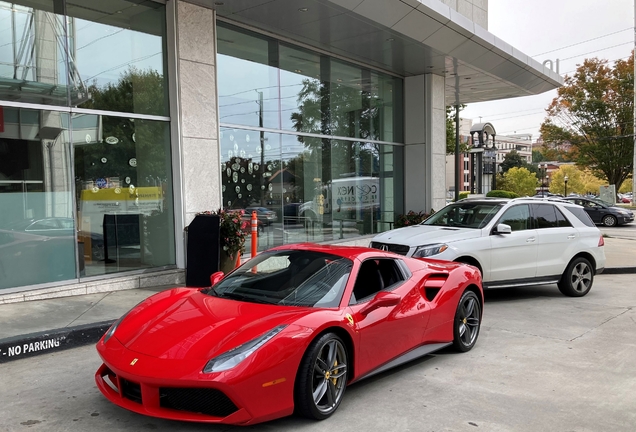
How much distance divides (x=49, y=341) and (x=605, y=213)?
30.1m

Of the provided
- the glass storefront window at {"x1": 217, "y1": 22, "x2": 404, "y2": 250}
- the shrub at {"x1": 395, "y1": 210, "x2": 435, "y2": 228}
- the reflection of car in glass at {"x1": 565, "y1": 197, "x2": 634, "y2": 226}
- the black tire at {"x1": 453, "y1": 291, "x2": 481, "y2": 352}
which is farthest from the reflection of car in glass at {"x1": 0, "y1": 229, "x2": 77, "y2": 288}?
the reflection of car in glass at {"x1": 565, "y1": 197, "x2": 634, "y2": 226}

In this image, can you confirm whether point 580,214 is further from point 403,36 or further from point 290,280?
point 290,280

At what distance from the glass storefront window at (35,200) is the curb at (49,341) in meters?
2.78

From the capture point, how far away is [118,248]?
9703mm

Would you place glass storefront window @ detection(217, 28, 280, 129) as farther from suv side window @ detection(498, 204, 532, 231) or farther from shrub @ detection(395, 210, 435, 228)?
suv side window @ detection(498, 204, 532, 231)

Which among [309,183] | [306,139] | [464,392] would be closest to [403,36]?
[306,139]

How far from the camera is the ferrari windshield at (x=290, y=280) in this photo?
4.41 m

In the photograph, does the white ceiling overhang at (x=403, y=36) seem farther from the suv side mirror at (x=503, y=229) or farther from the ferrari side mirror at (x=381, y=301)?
the ferrari side mirror at (x=381, y=301)

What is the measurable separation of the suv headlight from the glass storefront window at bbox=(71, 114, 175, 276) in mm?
5085

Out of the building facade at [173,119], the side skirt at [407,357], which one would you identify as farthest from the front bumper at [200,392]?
the building facade at [173,119]

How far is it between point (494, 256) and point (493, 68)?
31.3 ft

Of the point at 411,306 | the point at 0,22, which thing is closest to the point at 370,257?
the point at 411,306

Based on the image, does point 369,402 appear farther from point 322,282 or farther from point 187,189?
point 187,189

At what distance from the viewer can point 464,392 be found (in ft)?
15.1
